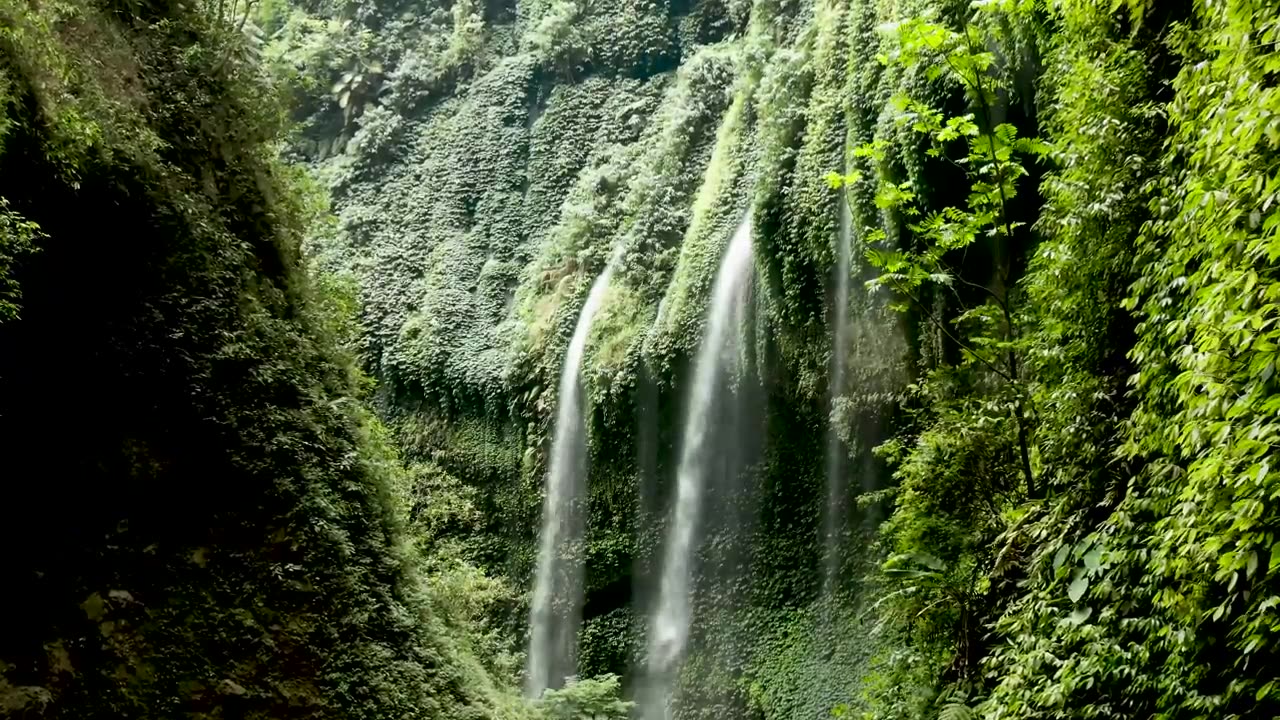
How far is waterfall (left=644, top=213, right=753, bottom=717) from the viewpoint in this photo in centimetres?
1207

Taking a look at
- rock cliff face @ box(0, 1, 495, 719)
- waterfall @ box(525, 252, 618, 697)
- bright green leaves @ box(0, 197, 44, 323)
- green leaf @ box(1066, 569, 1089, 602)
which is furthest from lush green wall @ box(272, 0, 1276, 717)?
bright green leaves @ box(0, 197, 44, 323)

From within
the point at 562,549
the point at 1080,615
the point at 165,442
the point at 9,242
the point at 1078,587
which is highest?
the point at 9,242

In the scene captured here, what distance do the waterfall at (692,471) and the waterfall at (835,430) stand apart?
1832 mm

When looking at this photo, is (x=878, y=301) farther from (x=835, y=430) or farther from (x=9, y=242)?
(x=9, y=242)

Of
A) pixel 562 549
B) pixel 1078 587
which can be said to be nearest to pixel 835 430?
pixel 562 549

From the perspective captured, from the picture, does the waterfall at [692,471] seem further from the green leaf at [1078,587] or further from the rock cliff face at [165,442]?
the green leaf at [1078,587]

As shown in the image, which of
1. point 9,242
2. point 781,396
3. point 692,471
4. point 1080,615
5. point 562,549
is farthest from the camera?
point 562,549

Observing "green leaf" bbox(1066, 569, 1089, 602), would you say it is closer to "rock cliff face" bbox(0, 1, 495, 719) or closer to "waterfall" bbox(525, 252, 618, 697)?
"rock cliff face" bbox(0, 1, 495, 719)

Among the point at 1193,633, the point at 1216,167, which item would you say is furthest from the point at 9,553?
the point at 1216,167

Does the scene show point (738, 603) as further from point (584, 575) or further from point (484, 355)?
point (484, 355)

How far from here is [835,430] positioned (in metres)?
10.4

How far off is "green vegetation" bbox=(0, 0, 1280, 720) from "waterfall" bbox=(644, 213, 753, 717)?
27cm

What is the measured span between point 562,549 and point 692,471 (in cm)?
291

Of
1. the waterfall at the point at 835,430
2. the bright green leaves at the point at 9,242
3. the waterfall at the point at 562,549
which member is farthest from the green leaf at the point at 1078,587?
the waterfall at the point at 562,549
